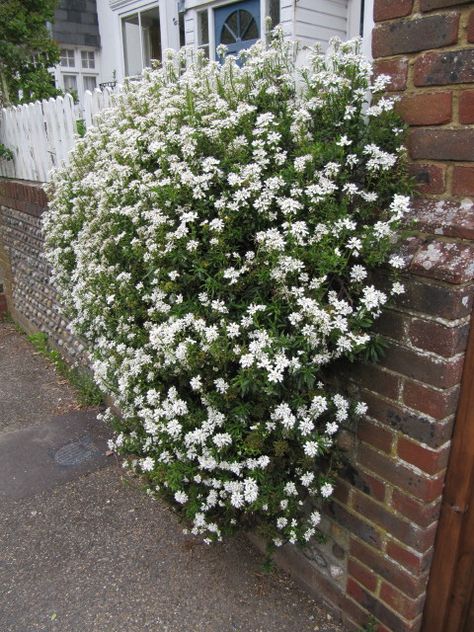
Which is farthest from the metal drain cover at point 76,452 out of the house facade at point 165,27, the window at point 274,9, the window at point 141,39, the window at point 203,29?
the window at point 141,39

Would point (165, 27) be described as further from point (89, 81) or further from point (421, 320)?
point (421, 320)

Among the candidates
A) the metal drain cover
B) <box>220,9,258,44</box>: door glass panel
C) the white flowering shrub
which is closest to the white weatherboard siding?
<box>220,9,258,44</box>: door glass panel

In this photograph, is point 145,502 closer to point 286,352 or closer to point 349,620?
point 349,620

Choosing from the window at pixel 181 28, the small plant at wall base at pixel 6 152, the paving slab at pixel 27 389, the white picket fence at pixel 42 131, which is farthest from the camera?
the window at pixel 181 28

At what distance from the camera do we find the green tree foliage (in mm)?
7461

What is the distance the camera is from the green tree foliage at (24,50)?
7.46 m

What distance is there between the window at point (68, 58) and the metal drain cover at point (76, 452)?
11980 millimetres

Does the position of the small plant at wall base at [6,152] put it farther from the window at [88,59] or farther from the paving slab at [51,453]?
the window at [88,59]

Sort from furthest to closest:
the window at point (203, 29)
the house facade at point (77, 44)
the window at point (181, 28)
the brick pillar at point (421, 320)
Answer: the house facade at point (77, 44), the window at point (181, 28), the window at point (203, 29), the brick pillar at point (421, 320)

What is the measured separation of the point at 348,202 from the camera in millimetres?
1743

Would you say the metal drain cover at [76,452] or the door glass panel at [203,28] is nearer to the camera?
the metal drain cover at [76,452]

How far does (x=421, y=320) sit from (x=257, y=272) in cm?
56

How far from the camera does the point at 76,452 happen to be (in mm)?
3670

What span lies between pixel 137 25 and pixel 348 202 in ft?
38.2
